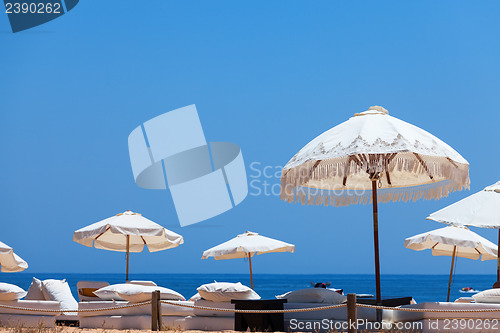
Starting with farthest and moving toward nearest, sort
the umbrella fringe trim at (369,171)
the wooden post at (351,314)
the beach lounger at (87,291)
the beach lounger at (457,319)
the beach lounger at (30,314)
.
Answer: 1. the beach lounger at (87,291)
2. the beach lounger at (30,314)
3. the umbrella fringe trim at (369,171)
4. the beach lounger at (457,319)
5. the wooden post at (351,314)

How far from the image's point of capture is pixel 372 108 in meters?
9.04

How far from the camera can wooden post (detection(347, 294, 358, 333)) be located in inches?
311

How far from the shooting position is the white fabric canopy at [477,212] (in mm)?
9648

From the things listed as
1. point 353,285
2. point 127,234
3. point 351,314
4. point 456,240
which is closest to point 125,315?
point 127,234

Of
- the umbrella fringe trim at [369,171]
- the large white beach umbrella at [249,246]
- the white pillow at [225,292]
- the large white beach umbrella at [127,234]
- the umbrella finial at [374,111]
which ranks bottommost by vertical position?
the white pillow at [225,292]

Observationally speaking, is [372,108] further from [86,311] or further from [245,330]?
[86,311]

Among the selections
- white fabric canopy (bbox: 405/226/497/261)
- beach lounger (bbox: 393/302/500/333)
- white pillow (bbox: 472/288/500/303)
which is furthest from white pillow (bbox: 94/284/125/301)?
white fabric canopy (bbox: 405/226/497/261)

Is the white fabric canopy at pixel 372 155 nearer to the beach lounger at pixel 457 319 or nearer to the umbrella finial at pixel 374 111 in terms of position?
the umbrella finial at pixel 374 111

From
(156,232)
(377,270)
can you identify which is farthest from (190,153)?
(377,270)

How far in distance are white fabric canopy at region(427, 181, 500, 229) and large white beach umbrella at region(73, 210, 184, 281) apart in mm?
5199

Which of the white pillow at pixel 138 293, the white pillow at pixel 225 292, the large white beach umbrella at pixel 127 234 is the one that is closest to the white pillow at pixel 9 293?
the white pillow at pixel 138 293

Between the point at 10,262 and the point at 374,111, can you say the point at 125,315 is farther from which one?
the point at 10,262

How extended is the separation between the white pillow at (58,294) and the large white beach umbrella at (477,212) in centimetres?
583

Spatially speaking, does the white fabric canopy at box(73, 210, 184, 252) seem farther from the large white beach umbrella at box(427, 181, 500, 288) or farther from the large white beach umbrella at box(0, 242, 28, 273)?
the large white beach umbrella at box(427, 181, 500, 288)
